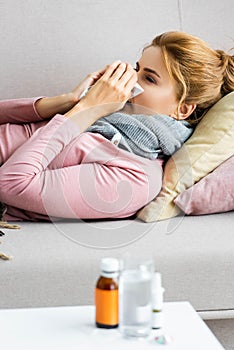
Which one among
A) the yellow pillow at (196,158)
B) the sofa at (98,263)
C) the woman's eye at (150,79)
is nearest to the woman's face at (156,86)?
the woman's eye at (150,79)

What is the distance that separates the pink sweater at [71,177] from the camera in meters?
1.81

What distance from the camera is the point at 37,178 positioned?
1830 millimetres

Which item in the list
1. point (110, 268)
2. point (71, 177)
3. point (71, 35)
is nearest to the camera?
point (110, 268)

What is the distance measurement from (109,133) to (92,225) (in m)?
0.30

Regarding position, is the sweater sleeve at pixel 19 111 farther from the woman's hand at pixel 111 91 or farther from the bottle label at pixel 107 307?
the bottle label at pixel 107 307

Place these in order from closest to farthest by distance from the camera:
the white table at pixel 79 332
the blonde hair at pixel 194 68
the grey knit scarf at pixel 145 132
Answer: the white table at pixel 79 332 < the grey knit scarf at pixel 145 132 < the blonde hair at pixel 194 68

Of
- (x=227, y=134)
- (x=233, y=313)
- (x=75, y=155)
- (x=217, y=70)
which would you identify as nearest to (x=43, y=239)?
(x=75, y=155)

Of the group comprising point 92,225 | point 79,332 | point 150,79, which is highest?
point 150,79

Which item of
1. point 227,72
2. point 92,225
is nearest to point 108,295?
point 92,225

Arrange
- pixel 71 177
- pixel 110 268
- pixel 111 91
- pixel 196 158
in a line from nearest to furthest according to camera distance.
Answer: pixel 110 268 < pixel 71 177 < pixel 196 158 < pixel 111 91

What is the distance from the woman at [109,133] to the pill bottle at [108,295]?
69 cm

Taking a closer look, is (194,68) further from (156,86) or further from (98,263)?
(98,263)

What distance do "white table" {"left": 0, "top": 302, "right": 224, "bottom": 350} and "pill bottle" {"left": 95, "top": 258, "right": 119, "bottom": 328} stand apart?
19mm

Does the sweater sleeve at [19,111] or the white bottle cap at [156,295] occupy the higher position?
the sweater sleeve at [19,111]
